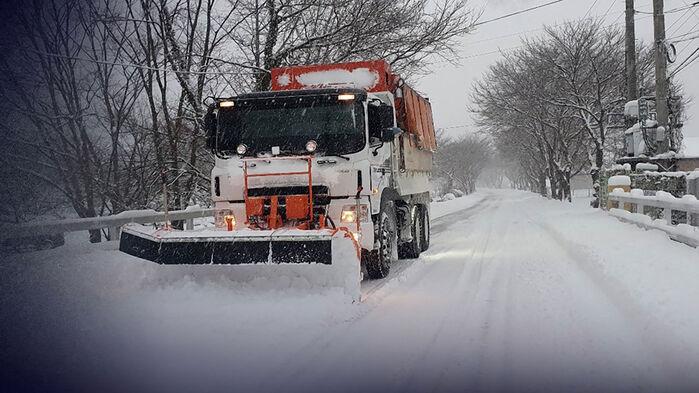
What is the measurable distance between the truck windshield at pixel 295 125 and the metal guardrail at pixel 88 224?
59.3 inches

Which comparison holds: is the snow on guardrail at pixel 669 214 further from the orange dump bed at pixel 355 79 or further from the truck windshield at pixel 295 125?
the truck windshield at pixel 295 125

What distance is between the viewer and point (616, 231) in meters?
12.2


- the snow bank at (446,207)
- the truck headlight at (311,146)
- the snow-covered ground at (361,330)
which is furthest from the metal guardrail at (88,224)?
the snow bank at (446,207)

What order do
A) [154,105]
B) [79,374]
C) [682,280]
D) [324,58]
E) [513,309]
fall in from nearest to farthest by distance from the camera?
[79,374] → [513,309] → [682,280] → [154,105] → [324,58]

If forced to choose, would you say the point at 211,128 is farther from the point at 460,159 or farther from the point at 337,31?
the point at 460,159

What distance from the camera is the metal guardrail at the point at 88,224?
25.1 feet

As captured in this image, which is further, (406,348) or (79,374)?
(406,348)

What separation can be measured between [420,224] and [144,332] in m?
7.43

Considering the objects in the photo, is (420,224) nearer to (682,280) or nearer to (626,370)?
(682,280)

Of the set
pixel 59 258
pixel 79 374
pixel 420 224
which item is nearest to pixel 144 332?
pixel 79 374

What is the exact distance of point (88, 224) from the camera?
969 centimetres

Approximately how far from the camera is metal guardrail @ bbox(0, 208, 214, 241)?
7638 millimetres

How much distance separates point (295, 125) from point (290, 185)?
906 mm

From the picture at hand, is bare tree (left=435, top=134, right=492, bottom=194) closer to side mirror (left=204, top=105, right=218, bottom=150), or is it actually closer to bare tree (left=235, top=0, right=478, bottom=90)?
bare tree (left=235, top=0, right=478, bottom=90)
